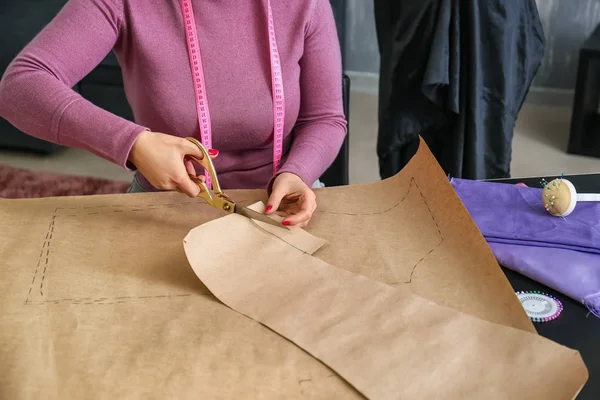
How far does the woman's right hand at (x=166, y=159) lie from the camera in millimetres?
813

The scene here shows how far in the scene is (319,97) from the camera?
1.11 meters

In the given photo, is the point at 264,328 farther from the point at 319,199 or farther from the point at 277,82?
the point at 277,82

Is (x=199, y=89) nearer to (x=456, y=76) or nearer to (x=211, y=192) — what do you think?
(x=211, y=192)

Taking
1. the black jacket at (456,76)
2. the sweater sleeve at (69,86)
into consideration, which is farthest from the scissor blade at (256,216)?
the black jacket at (456,76)

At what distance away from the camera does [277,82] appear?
104 cm


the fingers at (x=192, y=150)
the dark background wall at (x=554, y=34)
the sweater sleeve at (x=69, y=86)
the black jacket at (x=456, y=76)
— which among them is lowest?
the dark background wall at (x=554, y=34)

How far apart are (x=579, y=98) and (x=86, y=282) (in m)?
2.23

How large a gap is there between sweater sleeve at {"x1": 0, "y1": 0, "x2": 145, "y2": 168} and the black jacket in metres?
0.74

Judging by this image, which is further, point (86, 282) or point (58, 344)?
point (86, 282)

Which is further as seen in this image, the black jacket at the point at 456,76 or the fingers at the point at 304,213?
the black jacket at the point at 456,76

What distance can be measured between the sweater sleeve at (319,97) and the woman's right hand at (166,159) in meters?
0.24

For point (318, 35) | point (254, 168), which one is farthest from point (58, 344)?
point (318, 35)

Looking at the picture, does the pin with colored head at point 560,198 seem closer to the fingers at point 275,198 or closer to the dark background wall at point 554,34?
the fingers at point 275,198

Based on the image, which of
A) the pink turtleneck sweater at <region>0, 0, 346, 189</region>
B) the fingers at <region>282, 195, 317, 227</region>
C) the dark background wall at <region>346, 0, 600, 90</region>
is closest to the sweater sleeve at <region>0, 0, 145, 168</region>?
the pink turtleneck sweater at <region>0, 0, 346, 189</region>
